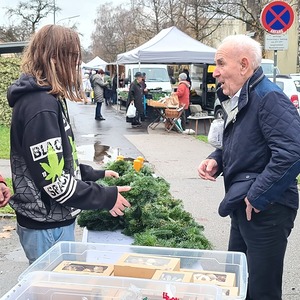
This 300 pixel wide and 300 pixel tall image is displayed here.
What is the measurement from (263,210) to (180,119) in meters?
12.3

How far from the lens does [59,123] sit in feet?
7.06

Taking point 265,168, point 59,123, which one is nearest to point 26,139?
point 59,123

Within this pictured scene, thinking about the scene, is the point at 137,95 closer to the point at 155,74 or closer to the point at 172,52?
the point at 172,52

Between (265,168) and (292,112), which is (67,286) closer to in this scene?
(265,168)

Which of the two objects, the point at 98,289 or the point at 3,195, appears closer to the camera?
the point at 98,289

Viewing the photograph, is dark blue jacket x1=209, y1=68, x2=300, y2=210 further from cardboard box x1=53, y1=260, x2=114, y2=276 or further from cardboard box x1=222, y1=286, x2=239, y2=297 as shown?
cardboard box x1=53, y1=260, x2=114, y2=276

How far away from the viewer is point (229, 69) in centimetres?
264

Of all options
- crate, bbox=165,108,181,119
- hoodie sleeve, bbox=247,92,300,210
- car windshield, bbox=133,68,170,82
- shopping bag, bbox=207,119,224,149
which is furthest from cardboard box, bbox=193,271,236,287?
car windshield, bbox=133,68,170,82

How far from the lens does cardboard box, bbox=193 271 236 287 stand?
1788 millimetres

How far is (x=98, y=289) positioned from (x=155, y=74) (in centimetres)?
2036

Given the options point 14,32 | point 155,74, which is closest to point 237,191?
point 155,74

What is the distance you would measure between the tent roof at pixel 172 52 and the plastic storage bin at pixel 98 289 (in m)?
13.2

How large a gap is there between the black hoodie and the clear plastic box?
0.19 metres

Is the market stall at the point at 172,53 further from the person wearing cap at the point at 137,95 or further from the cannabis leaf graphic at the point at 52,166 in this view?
the cannabis leaf graphic at the point at 52,166
